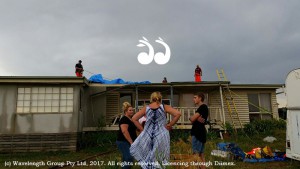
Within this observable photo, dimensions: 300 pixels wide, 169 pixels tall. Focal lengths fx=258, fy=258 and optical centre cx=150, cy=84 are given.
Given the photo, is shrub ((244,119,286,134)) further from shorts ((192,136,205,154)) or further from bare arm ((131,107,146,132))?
bare arm ((131,107,146,132))

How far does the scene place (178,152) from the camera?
261 inches

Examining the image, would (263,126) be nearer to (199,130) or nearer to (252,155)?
(252,155)

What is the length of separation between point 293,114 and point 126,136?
183 inches

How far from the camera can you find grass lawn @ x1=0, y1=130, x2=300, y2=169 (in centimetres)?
681

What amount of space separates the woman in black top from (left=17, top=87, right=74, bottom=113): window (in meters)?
8.30

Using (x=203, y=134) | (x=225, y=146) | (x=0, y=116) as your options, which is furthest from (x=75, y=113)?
(x=203, y=134)

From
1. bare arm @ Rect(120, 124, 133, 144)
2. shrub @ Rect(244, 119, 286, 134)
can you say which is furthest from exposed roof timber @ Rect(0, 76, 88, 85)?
shrub @ Rect(244, 119, 286, 134)

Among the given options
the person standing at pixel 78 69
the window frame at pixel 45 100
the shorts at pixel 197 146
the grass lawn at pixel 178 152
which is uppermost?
the person standing at pixel 78 69

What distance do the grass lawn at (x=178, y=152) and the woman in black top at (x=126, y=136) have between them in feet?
0.94

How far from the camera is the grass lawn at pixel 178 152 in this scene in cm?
681

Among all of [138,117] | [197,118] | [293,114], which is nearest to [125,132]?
[138,117]

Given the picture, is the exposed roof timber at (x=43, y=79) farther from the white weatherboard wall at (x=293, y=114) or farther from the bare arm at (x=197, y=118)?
the white weatherboard wall at (x=293, y=114)

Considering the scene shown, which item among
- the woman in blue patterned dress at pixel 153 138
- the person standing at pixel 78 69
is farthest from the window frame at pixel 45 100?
the woman in blue patterned dress at pixel 153 138

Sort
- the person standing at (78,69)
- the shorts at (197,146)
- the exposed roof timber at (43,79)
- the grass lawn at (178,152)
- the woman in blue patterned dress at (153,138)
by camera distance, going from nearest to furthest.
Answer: the woman in blue patterned dress at (153,138) < the shorts at (197,146) < the grass lawn at (178,152) < the exposed roof timber at (43,79) < the person standing at (78,69)
